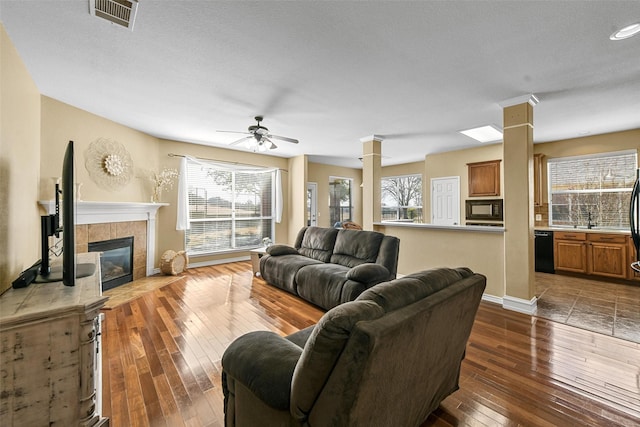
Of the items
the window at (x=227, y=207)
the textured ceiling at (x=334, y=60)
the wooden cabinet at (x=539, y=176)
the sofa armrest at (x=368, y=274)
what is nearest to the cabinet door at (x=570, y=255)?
the wooden cabinet at (x=539, y=176)

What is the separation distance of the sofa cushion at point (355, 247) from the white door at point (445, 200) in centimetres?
362

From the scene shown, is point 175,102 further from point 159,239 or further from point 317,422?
point 317,422

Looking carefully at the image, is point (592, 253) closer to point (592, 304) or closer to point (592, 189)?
point (592, 189)

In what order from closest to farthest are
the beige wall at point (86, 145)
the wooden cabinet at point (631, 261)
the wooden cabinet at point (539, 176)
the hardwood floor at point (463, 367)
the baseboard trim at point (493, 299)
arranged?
the hardwood floor at point (463, 367) < the beige wall at point (86, 145) < the baseboard trim at point (493, 299) < the wooden cabinet at point (631, 261) < the wooden cabinet at point (539, 176)

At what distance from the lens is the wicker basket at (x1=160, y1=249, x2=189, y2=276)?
4.86 m

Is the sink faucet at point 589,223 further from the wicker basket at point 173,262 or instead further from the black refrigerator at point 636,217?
the wicker basket at point 173,262

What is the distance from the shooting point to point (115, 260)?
4250 mm

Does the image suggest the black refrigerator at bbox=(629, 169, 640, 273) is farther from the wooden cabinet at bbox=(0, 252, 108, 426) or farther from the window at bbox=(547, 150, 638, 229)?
the window at bbox=(547, 150, 638, 229)

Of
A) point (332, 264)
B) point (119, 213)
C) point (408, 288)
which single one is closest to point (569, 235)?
point (332, 264)

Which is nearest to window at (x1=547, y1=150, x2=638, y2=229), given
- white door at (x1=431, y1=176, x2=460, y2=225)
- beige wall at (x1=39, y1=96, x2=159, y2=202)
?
white door at (x1=431, y1=176, x2=460, y2=225)

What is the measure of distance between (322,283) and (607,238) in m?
4.89

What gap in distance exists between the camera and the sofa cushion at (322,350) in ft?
3.00

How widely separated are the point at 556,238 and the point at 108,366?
6.73m

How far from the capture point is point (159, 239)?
517 centimetres
